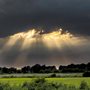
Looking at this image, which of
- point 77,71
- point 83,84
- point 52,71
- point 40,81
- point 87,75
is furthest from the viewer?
point 52,71

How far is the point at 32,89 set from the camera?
40469mm

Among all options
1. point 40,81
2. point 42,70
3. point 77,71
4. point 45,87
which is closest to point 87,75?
point 77,71

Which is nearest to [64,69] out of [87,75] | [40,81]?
[87,75]

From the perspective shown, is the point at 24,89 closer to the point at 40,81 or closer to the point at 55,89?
the point at 55,89

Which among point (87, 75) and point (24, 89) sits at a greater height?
point (87, 75)

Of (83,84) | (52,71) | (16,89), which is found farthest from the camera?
(52,71)

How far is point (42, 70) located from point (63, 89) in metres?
87.6

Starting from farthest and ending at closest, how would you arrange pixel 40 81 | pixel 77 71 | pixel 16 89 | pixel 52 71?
pixel 52 71, pixel 77 71, pixel 40 81, pixel 16 89

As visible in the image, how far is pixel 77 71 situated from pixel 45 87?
262 feet

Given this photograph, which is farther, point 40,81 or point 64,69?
point 64,69

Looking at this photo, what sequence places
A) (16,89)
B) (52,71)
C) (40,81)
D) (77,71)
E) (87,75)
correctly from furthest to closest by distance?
(52,71) < (77,71) < (87,75) < (40,81) < (16,89)

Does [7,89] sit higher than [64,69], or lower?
lower

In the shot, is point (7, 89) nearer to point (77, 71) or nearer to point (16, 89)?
point (16, 89)

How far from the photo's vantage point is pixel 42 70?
416ft
